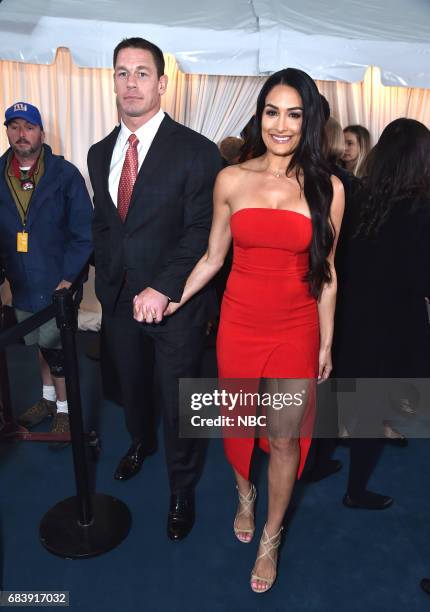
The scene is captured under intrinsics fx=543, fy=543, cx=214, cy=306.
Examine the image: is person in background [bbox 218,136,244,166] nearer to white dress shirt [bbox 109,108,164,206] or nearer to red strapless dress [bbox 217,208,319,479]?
white dress shirt [bbox 109,108,164,206]

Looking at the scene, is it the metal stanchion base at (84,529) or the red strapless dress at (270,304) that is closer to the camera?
the red strapless dress at (270,304)

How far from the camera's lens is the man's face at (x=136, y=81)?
1989mm

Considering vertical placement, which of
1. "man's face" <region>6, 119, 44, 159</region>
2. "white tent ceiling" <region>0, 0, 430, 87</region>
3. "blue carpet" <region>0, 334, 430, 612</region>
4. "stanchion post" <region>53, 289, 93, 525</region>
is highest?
"white tent ceiling" <region>0, 0, 430, 87</region>

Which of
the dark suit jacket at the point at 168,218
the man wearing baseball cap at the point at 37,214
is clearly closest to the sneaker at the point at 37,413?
the man wearing baseball cap at the point at 37,214

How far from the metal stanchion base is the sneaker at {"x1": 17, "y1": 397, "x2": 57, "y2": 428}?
779 millimetres

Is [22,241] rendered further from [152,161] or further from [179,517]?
[179,517]

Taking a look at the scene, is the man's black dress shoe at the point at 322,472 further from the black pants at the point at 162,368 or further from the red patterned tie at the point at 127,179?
the red patterned tie at the point at 127,179

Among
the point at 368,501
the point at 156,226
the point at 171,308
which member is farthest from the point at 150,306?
the point at 368,501

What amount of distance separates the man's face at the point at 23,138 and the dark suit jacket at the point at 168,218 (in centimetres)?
69

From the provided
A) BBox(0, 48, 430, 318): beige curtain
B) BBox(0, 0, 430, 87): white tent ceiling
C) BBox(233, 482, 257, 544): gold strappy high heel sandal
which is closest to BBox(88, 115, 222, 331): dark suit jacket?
BBox(233, 482, 257, 544): gold strappy high heel sandal

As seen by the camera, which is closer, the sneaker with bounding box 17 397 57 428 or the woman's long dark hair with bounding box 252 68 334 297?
the woman's long dark hair with bounding box 252 68 334 297

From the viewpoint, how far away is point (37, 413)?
3141 millimetres

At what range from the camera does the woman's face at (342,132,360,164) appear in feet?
14.2

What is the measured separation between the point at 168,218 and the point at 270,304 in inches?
19.9
